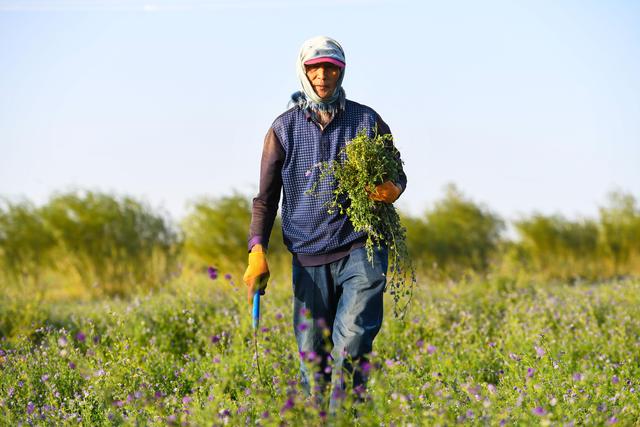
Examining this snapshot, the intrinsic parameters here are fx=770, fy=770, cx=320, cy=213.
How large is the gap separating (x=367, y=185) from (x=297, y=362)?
232cm

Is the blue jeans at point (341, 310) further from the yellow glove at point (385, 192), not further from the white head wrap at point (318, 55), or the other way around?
the white head wrap at point (318, 55)

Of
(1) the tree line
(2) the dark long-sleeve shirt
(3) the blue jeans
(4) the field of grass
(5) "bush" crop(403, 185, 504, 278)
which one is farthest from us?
(5) "bush" crop(403, 185, 504, 278)

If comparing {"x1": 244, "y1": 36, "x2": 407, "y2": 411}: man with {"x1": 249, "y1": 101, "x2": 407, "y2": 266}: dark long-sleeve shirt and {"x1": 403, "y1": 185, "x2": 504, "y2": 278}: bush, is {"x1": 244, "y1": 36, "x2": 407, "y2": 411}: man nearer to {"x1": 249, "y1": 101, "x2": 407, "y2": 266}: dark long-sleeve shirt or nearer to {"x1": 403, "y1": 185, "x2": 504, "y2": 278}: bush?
{"x1": 249, "y1": 101, "x2": 407, "y2": 266}: dark long-sleeve shirt

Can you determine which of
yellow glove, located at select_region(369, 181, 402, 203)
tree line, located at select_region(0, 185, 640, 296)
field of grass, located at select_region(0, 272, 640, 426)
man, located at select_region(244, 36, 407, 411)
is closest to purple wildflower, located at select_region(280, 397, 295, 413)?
field of grass, located at select_region(0, 272, 640, 426)

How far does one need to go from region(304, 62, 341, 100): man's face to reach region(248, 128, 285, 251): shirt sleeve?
0.36m

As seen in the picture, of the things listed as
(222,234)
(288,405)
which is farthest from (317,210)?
(222,234)

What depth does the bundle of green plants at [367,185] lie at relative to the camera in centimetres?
389

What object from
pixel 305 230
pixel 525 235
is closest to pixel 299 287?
pixel 305 230

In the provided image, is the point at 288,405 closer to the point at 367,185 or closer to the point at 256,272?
the point at 256,272

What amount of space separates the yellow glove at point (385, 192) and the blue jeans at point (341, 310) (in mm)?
266

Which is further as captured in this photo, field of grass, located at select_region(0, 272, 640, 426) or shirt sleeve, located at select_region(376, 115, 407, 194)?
shirt sleeve, located at select_region(376, 115, 407, 194)

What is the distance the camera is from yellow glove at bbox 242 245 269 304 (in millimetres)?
4113

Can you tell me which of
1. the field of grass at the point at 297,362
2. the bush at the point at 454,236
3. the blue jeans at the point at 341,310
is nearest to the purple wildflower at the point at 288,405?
the field of grass at the point at 297,362

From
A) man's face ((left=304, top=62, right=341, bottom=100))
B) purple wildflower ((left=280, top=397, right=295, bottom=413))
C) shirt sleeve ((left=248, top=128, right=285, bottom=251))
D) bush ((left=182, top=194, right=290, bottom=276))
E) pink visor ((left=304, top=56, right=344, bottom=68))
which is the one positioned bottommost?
purple wildflower ((left=280, top=397, right=295, bottom=413))
